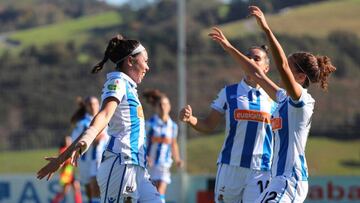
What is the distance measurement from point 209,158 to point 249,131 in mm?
11640

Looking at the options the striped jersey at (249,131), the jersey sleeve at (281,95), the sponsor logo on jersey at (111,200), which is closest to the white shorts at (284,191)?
the jersey sleeve at (281,95)

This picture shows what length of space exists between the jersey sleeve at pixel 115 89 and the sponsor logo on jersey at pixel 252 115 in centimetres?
195

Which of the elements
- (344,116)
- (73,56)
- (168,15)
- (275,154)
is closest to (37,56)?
(73,56)

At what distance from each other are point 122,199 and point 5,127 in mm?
13823

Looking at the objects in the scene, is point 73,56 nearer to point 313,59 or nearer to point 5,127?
point 5,127

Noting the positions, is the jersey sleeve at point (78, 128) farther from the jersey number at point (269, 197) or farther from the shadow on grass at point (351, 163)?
the jersey number at point (269, 197)

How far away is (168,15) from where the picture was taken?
70.5 feet

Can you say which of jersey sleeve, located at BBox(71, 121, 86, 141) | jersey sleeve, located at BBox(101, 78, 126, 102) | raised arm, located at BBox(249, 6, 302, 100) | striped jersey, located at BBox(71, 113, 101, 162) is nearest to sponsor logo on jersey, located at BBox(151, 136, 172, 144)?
striped jersey, located at BBox(71, 113, 101, 162)

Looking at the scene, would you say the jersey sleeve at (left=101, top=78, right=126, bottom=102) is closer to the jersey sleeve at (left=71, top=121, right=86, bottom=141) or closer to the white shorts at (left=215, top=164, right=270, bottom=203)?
the white shorts at (left=215, top=164, right=270, bottom=203)

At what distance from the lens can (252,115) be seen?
29.6 feet

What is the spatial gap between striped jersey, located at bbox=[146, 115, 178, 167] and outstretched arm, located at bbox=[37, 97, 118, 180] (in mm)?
8832

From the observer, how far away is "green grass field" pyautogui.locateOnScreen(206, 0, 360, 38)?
67.1 feet

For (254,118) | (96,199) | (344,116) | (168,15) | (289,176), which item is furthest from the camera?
(168,15)

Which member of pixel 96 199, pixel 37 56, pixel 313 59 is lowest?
pixel 96 199
